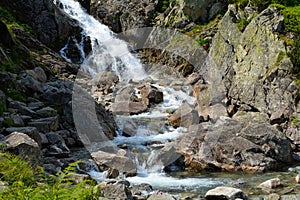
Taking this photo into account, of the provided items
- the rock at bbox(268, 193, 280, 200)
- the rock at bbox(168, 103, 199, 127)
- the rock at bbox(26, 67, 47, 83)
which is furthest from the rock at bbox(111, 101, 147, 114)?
the rock at bbox(268, 193, 280, 200)


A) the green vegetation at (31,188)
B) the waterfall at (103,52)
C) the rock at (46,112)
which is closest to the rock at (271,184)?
the green vegetation at (31,188)

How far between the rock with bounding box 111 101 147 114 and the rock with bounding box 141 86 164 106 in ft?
3.04

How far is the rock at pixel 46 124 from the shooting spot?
629 inches

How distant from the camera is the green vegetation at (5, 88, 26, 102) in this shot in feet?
58.3

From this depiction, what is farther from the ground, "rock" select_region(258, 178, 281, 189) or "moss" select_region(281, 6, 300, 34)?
"moss" select_region(281, 6, 300, 34)

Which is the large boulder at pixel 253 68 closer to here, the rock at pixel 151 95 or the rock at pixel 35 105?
the rock at pixel 151 95

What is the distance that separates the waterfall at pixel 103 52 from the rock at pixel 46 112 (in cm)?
1639

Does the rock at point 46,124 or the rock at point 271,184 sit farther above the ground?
the rock at point 46,124

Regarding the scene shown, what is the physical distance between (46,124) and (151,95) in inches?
413

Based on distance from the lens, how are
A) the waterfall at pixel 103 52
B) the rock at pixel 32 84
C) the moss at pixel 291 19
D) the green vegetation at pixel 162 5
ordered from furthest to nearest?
the green vegetation at pixel 162 5, the waterfall at pixel 103 52, the moss at pixel 291 19, the rock at pixel 32 84

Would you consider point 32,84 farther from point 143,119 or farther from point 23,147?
point 23,147

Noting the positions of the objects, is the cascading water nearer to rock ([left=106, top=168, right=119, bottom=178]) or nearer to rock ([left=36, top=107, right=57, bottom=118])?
rock ([left=106, top=168, right=119, bottom=178])

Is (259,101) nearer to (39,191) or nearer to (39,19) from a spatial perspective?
(39,191)

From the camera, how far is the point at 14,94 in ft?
58.7
